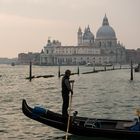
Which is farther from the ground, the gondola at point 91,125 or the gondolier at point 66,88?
the gondolier at point 66,88

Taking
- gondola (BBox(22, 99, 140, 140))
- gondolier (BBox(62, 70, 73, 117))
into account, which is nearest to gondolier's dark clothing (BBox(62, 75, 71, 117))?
gondolier (BBox(62, 70, 73, 117))

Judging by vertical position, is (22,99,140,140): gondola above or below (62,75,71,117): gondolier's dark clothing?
below

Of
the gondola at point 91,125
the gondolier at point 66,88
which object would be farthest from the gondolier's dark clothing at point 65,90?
the gondola at point 91,125

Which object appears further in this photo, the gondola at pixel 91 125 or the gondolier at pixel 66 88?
the gondolier at pixel 66 88

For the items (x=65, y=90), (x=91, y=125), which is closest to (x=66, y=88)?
(x=65, y=90)

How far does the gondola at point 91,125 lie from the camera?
12.5m

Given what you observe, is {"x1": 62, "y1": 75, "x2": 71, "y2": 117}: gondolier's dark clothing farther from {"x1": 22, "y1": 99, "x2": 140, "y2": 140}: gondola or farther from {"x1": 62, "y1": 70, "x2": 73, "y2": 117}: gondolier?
{"x1": 22, "y1": 99, "x2": 140, "y2": 140}: gondola

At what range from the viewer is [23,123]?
16094 mm

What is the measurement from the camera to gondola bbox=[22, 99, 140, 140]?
40.9ft

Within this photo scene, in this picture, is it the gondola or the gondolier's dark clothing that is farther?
the gondolier's dark clothing

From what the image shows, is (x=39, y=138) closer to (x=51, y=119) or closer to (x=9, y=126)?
(x=51, y=119)

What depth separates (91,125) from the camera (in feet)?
43.5

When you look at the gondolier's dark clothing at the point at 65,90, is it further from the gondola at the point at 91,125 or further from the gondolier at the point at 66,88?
the gondola at the point at 91,125

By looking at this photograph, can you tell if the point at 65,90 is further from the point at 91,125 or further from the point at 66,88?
the point at 91,125
